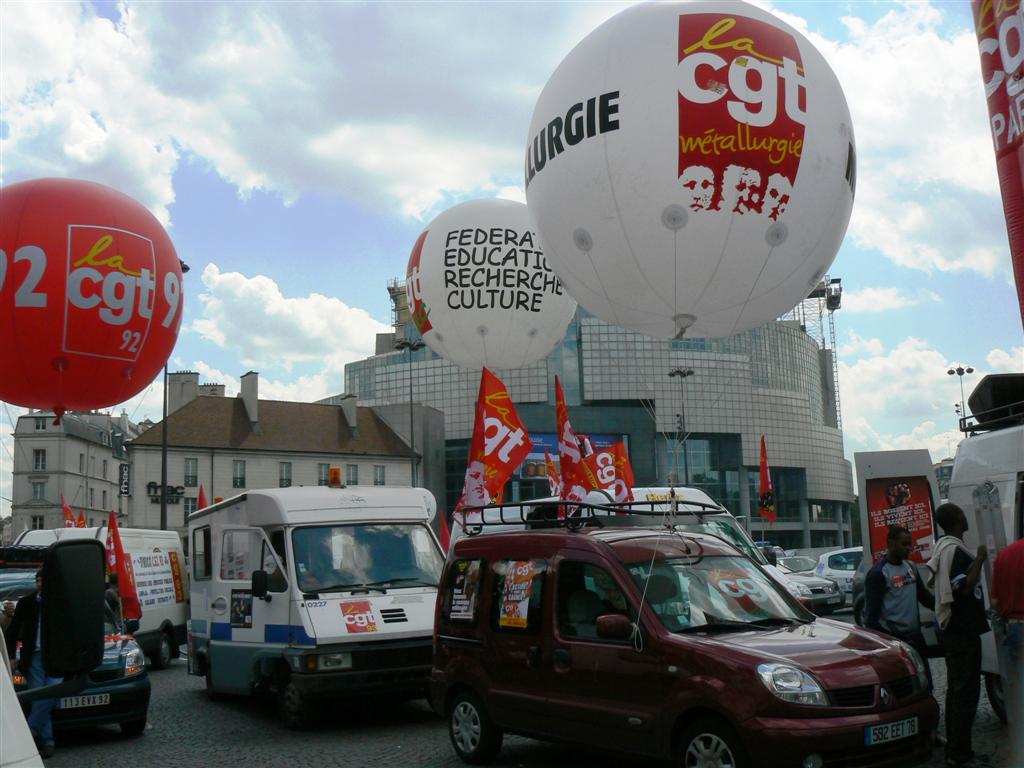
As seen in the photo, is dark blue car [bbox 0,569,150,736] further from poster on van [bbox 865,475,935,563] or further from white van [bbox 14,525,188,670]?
poster on van [bbox 865,475,935,563]

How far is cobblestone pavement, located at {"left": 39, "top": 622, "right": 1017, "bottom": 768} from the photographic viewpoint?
9242 millimetres

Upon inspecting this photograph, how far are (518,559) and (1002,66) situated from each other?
517 cm

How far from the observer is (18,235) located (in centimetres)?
975

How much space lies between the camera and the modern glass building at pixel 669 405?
8594 cm

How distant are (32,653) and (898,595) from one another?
688 cm

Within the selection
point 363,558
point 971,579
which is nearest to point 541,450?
point 363,558

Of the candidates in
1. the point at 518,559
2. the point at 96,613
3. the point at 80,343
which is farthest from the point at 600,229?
the point at 96,613

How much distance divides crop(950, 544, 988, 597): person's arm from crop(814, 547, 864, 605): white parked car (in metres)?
17.1

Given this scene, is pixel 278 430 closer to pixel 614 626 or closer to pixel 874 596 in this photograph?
pixel 874 596

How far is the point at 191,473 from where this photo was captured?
69.9 meters

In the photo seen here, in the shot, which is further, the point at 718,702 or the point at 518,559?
the point at 518,559

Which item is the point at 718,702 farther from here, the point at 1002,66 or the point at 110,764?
the point at 110,764

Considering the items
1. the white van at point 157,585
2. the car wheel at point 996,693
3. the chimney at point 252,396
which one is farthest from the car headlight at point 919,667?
the chimney at point 252,396

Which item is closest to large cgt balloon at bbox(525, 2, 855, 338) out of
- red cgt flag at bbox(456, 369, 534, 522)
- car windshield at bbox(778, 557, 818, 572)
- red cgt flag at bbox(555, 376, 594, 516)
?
red cgt flag at bbox(555, 376, 594, 516)
